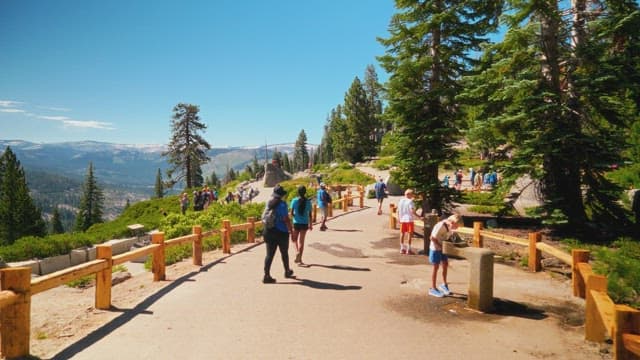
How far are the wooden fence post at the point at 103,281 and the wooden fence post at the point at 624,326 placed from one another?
737 centimetres

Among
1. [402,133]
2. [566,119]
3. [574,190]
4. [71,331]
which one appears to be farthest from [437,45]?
[71,331]

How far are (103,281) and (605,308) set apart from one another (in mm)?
7693

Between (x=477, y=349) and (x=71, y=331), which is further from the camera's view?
(x=71, y=331)

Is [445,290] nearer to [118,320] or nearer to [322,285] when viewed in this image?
[322,285]

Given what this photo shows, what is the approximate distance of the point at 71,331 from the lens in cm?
630

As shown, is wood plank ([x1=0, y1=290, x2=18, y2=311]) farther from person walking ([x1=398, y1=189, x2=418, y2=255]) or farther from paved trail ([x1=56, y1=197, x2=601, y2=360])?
person walking ([x1=398, y1=189, x2=418, y2=255])

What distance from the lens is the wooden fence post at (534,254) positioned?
10578 mm

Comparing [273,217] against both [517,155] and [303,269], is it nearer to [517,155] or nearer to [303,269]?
[303,269]

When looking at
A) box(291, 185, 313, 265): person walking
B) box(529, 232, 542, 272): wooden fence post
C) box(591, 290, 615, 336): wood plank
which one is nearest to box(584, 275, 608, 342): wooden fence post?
box(591, 290, 615, 336): wood plank

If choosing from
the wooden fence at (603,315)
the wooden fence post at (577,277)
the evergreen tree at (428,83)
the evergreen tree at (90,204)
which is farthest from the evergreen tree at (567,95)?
the evergreen tree at (90,204)

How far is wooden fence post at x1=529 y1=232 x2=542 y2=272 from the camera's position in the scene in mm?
10578

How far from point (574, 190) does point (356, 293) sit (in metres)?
10.3

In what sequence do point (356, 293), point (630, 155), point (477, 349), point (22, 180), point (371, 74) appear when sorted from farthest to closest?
point (371, 74)
point (22, 180)
point (630, 155)
point (356, 293)
point (477, 349)

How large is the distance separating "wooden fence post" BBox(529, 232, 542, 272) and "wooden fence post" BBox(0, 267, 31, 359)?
34.9ft
